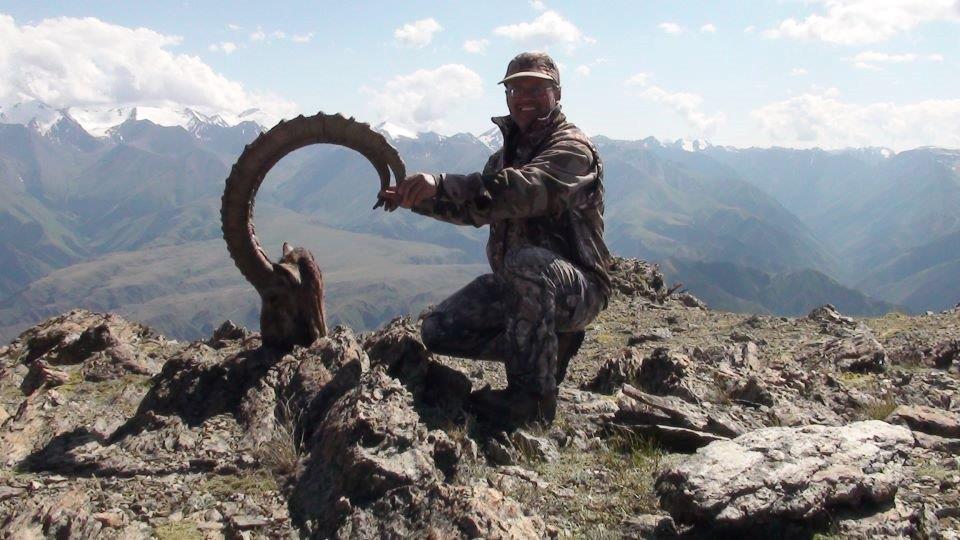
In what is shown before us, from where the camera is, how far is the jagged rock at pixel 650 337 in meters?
13.6

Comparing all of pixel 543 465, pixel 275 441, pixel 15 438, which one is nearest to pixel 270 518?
pixel 275 441

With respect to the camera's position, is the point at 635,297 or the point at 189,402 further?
the point at 635,297

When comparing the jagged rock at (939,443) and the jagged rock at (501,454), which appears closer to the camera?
the jagged rock at (939,443)

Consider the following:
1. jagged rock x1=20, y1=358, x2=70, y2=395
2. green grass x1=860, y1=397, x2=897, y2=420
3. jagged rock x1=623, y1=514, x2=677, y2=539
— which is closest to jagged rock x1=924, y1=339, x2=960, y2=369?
green grass x1=860, y1=397, x2=897, y2=420

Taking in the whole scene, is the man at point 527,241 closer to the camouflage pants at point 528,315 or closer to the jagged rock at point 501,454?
the camouflage pants at point 528,315

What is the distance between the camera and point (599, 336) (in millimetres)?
14383

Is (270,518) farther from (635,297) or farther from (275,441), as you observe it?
(635,297)

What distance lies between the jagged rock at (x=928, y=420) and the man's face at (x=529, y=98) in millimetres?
4150

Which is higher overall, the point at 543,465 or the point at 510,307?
the point at 510,307

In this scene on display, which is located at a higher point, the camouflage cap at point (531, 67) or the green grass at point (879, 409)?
the camouflage cap at point (531, 67)

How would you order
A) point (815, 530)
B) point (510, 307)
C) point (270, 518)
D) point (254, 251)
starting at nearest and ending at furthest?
1. point (815, 530)
2. point (270, 518)
3. point (510, 307)
4. point (254, 251)

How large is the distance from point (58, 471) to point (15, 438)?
3.80ft

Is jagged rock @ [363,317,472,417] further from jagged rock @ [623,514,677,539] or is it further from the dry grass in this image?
jagged rock @ [623,514,677,539]

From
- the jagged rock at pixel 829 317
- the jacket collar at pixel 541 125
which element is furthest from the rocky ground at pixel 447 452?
the jagged rock at pixel 829 317
